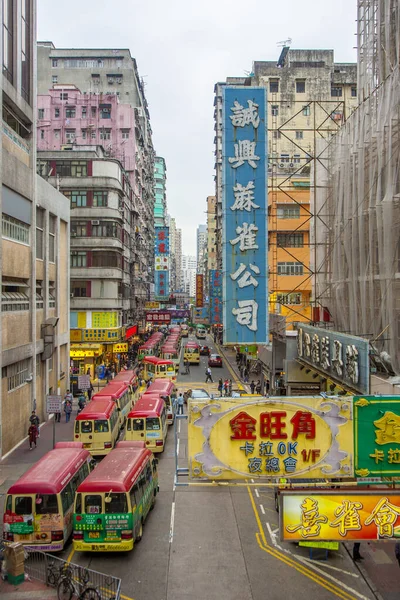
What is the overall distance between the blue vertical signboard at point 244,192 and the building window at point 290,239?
2100cm

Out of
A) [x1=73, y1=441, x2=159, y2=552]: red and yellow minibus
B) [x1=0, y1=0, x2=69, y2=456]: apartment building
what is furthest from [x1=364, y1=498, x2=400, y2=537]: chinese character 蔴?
[x1=0, y1=0, x2=69, y2=456]: apartment building

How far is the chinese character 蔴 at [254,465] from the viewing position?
7.96 metres

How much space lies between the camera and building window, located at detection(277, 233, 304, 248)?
41562 millimetres

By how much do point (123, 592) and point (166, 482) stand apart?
7.85m

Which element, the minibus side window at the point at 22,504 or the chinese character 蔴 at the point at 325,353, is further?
the chinese character 蔴 at the point at 325,353

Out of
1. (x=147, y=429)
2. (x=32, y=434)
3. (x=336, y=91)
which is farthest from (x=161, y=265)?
(x=147, y=429)

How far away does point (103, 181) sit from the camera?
44469mm

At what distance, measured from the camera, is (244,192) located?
20016 millimetres

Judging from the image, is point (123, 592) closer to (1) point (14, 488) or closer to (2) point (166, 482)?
(1) point (14, 488)

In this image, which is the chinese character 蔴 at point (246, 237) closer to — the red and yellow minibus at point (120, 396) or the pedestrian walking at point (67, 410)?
the red and yellow minibus at point (120, 396)

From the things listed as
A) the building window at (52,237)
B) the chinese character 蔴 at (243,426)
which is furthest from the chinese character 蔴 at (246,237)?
the building window at (52,237)

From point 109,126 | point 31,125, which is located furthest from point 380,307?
point 109,126

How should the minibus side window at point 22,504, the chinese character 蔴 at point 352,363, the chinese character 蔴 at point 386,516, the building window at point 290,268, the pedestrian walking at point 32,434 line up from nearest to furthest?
the chinese character 蔴 at point 386,516, the chinese character 蔴 at point 352,363, the minibus side window at point 22,504, the pedestrian walking at point 32,434, the building window at point 290,268

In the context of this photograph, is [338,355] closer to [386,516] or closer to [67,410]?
[386,516]
